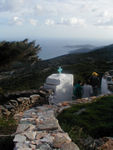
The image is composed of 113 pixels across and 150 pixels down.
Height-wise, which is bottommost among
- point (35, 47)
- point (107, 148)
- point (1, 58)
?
point (107, 148)

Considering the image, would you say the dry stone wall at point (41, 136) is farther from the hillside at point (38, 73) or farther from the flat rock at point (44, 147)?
the hillside at point (38, 73)

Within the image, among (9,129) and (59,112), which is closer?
(9,129)

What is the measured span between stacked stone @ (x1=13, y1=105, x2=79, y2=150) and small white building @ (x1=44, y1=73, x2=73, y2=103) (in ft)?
17.7

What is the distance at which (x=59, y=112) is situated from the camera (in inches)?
242

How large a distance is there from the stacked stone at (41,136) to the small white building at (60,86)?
5.38 m

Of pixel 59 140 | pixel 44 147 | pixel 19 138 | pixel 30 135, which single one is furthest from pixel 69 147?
pixel 19 138

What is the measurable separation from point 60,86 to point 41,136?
6330mm

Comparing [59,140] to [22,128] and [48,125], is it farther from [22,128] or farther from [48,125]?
[22,128]

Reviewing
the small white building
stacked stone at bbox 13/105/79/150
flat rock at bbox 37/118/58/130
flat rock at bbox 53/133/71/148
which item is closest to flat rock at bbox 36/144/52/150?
stacked stone at bbox 13/105/79/150

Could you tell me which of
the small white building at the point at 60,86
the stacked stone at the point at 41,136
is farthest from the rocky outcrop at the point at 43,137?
the small white building at the point at 60,86

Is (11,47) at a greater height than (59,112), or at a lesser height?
greater

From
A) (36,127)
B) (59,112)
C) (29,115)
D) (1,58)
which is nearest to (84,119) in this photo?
(59,112)

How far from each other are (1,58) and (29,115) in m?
8.49

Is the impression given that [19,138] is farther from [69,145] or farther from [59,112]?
[59,112]
